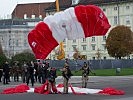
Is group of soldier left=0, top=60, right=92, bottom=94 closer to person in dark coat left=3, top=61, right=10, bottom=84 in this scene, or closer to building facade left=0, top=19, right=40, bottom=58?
person in dark coat left=3, top=61, right=10, bottom=84

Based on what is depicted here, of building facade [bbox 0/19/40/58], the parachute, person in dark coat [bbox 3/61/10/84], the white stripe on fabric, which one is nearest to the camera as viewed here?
the parachute

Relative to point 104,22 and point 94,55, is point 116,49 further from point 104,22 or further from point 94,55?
point 104,22

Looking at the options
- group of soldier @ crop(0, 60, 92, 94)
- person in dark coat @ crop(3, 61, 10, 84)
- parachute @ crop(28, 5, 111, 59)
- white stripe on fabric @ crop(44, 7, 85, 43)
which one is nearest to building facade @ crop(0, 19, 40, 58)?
group of soldier @ crop(0, 60, 92, 94)

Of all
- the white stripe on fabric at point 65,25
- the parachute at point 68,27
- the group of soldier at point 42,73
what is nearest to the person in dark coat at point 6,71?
the group of soldier at point 42,73

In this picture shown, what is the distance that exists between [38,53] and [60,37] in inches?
56.1

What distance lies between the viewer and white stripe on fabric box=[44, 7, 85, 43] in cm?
2453

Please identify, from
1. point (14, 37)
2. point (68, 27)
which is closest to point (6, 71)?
point (68, 27)

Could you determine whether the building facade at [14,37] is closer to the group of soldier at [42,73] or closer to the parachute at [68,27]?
the group of soldier at [42,73]

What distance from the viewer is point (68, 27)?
970 inches

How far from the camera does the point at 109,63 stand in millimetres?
76875

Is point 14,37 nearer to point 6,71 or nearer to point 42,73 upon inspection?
point 6,71

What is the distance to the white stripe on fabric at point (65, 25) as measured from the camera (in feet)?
80.5

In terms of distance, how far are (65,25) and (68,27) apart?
22 cm

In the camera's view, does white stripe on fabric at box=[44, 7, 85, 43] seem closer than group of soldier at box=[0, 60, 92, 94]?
Yes
